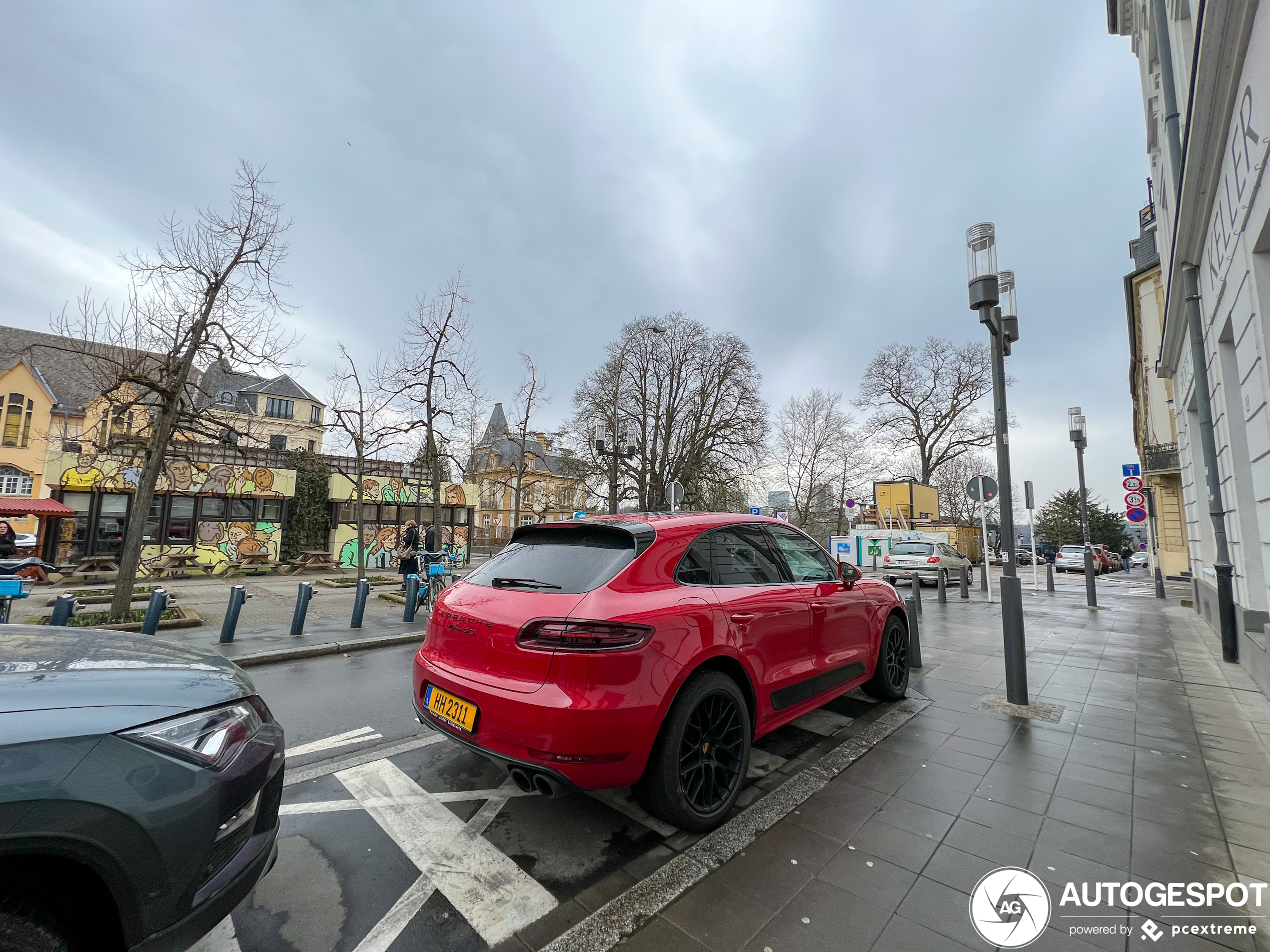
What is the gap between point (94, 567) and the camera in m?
17.2

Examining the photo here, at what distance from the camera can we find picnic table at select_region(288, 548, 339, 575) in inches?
835

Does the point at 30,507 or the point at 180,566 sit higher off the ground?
the point at 30,507

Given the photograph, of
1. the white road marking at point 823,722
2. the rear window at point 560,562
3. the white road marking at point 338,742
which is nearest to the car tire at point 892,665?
the white road marking at point 823,722

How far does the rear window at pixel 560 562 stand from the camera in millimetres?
2887

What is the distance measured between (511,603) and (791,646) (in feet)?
6.09

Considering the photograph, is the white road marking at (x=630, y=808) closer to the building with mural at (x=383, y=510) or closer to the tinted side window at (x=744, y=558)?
the tinted side window at (x=744, y=558)

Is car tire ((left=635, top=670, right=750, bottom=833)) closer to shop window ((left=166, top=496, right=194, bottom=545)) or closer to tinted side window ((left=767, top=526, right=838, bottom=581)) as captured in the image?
tinted side window ((left=767, top=526, right=838, bottom=581))

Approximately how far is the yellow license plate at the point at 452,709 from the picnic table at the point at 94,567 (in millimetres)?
20217

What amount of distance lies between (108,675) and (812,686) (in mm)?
3616

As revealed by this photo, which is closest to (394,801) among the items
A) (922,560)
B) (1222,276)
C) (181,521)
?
(1222,276)

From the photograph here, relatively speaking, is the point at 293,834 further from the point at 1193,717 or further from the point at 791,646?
the point at 1193,717

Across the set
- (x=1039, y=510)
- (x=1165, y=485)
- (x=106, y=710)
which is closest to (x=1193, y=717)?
(x=106, y=710)

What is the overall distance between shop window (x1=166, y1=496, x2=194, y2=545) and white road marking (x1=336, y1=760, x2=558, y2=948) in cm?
2157

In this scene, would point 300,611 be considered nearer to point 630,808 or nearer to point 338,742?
point 338,742
